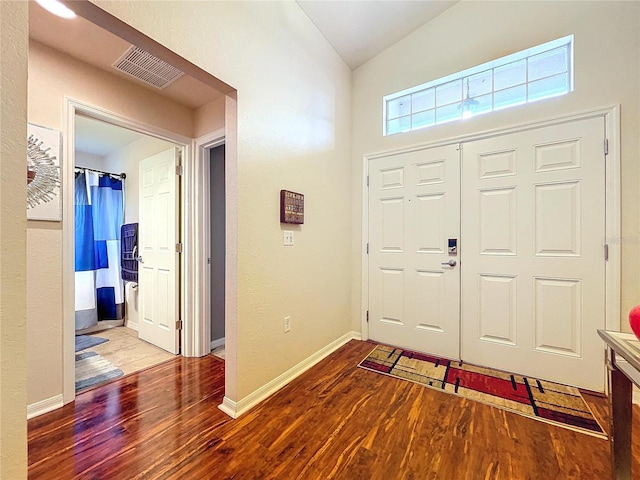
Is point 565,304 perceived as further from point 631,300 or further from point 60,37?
point 60,37

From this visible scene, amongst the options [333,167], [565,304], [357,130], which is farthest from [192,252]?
[565,304]

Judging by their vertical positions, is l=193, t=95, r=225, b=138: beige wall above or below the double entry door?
above

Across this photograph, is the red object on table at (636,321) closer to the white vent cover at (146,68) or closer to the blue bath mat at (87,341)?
the white vent cover at (146,68)

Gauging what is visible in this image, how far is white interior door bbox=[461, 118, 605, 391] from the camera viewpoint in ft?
6.46

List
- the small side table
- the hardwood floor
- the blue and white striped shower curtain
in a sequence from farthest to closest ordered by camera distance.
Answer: the blue and white striped shower curtain
the hardwood floor
the small side table

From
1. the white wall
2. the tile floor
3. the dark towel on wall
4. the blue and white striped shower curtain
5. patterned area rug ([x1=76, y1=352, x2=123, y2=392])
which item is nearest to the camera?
patterned area rug ([x1=76, y1=352, x2=123, y2=392])

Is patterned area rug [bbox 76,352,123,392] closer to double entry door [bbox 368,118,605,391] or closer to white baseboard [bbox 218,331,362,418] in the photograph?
white baseboard [bbox 218,331,362,418]

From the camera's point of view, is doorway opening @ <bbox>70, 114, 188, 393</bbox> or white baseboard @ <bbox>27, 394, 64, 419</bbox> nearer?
white baseboard @ <bbox>27, 394, 64, 419</bbox>

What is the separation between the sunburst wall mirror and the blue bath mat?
173cm

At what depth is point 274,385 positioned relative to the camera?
79.3 inches

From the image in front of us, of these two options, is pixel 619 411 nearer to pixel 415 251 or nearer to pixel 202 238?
pixel 415 251

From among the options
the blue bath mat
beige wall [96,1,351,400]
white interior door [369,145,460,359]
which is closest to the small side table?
white interior door [369,145,460,359]

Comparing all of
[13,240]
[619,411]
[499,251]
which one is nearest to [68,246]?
[13,240]

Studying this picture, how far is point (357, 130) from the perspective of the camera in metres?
3.03
